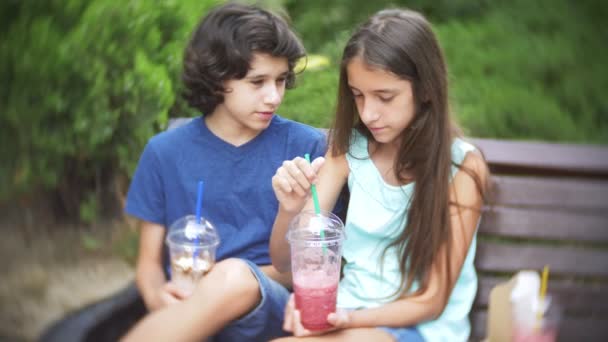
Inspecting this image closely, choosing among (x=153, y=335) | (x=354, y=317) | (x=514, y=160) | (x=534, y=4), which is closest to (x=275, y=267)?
(x=354, y=317)

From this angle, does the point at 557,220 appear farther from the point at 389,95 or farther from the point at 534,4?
the point at 534,4

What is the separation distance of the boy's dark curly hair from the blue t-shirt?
146 mm

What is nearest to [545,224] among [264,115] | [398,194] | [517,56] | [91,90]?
[398,194]

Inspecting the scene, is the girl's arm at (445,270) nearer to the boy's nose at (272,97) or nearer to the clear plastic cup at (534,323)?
the clear plastic cup at (534,323)

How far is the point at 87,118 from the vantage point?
8.45 ft

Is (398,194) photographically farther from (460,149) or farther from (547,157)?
(547,157)

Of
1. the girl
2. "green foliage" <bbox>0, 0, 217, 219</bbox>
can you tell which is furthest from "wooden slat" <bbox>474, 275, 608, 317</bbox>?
"green foliage" <bbox>0, 0, 217, 219</bbox>

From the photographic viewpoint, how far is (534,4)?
4332 millimetres

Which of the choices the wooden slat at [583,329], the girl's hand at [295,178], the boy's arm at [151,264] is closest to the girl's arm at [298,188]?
the girl's hand at [295,178]

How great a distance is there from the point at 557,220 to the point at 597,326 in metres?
0.37

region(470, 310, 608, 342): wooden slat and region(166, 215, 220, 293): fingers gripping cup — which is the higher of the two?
region(166, 215, 220, 293): fingers gripping cup

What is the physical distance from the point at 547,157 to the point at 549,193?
0.14m

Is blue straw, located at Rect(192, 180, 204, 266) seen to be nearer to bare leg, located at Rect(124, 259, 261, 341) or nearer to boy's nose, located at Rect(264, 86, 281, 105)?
bare leg, located at Rect(124, 259, 261, 341)

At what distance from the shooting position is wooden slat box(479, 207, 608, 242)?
228 cm
